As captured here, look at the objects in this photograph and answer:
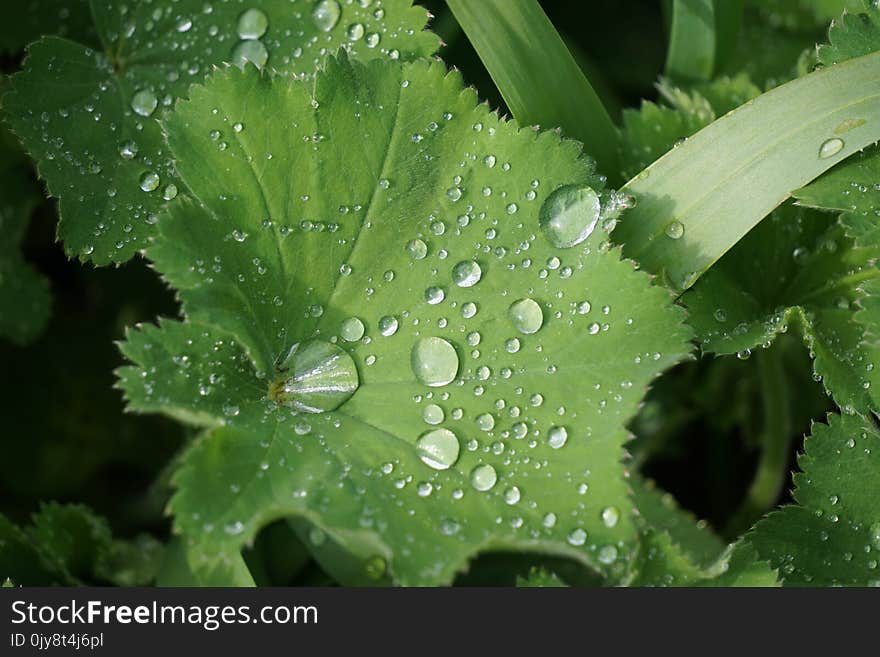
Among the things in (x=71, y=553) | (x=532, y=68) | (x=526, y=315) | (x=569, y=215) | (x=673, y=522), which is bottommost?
(x=673, y=522)

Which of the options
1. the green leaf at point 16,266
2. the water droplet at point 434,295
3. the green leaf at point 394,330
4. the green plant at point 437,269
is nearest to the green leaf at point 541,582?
the green plant at point 437,269

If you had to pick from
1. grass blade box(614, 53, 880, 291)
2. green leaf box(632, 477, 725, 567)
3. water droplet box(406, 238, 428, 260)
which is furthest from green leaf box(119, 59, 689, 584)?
green leaf box(632, 477, 725, 567)

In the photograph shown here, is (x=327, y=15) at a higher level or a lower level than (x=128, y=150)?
higher

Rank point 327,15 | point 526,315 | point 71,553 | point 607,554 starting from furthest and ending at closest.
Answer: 1. point 71,553
2. point 327,15
3. point 526,315
4. point 607,554

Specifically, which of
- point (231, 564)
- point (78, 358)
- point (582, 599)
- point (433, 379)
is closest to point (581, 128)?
point (433, 379)

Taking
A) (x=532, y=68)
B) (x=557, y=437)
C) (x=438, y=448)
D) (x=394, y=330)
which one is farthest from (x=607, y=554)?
(x=532, y=68)

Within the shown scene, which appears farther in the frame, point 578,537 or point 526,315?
point 526,315

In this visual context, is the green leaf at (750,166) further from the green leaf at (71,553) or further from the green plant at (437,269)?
the green leaf at (71,553)

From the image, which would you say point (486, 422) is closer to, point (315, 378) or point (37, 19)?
point (315, 378)

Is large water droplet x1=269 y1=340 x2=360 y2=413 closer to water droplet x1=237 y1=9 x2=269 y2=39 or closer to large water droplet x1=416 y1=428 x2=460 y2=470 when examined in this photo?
large water droplet x1=416 y1=428 x2=460 y2=470

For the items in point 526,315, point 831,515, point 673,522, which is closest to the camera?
point 526,315
